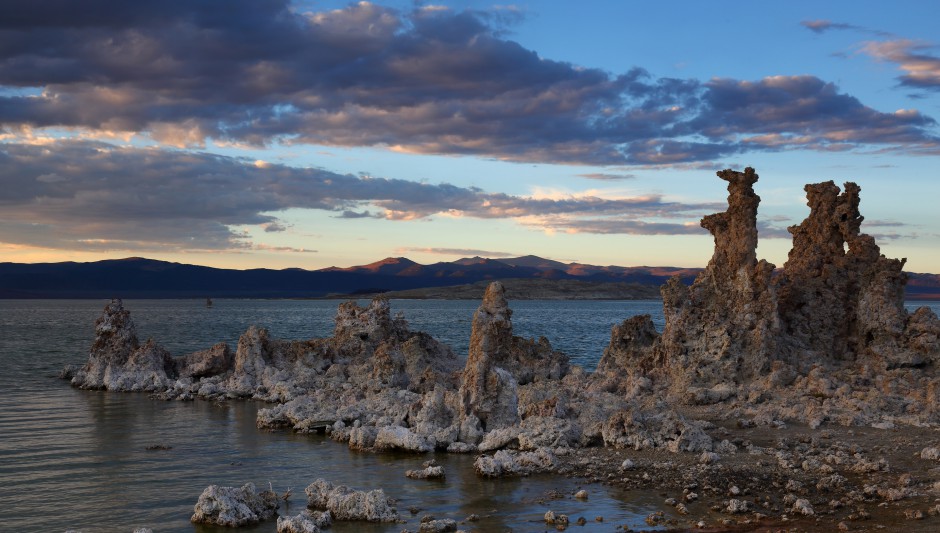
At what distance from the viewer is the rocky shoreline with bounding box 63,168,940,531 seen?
65.3ft

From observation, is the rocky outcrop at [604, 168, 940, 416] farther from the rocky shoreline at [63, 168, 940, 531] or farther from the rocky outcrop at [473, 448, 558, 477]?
the rocky outcrop at [473, 448, 558, 477]

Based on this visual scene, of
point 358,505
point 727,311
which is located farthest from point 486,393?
point 727,311

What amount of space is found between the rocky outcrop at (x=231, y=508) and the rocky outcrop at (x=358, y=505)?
49.4 inches

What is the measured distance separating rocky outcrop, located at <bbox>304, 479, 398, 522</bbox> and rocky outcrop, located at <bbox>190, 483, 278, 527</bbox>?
4.12 feet

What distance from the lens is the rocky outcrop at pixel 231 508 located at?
17609 mm

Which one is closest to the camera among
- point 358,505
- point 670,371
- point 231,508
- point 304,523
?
point 304,523

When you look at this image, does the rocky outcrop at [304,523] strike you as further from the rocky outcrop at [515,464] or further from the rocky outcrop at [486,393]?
the rocky outcrop at [486,393]

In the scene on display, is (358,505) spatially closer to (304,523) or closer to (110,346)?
(304,523)

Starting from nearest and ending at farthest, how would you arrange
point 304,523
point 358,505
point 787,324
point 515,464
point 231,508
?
1. point 304,523
2. point 231,508
3. point 358,505
4. point 515,464
5. point 787,324

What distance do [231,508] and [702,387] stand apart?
18617 millimetres

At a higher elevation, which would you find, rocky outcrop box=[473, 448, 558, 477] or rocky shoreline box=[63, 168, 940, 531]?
rocky shoreline box=[63, 168, 940, 531]

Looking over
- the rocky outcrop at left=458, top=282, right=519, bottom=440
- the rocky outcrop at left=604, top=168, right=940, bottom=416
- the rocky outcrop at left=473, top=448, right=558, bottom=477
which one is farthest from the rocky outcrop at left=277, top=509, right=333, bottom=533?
the rocky outcrop at left=604, top=168, right=940, bottom=416

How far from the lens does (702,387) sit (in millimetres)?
30797

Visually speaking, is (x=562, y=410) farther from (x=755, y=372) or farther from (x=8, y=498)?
(x=8, y=498)
